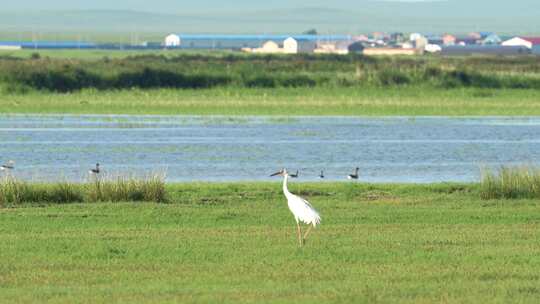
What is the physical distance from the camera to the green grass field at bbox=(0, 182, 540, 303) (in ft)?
38.5

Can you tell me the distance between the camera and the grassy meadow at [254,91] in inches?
1861

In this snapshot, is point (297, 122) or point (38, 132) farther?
point (297, 122)

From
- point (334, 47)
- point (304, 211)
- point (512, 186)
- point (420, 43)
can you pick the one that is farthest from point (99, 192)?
point (420, 43)

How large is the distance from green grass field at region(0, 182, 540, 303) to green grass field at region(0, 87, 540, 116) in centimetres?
2587

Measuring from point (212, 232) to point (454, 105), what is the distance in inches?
1363

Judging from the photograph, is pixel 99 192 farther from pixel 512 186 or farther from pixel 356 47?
pixel 356 47

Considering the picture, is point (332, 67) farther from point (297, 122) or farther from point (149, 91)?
point (297, 122)

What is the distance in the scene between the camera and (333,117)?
44.8 m

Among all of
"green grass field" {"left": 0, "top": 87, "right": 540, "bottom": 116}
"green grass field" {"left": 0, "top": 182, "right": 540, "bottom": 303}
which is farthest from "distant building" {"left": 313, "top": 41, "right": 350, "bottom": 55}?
"green grass field" {"left": 0, "top": 182, "right": 540, "bottom": 303}

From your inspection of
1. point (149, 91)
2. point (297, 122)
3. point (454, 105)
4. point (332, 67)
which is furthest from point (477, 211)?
point (332, 67)

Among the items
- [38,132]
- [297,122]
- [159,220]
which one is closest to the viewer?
[159,220]

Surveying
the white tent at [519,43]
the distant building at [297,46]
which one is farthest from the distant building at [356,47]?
the white tent at [519,43]

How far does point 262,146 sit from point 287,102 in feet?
53.4

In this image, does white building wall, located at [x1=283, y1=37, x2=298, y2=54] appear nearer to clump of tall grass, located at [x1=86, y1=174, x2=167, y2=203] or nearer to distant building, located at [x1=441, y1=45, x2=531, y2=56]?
distant building, located at [x1=441, y1=45, x2=531, y2=56]
